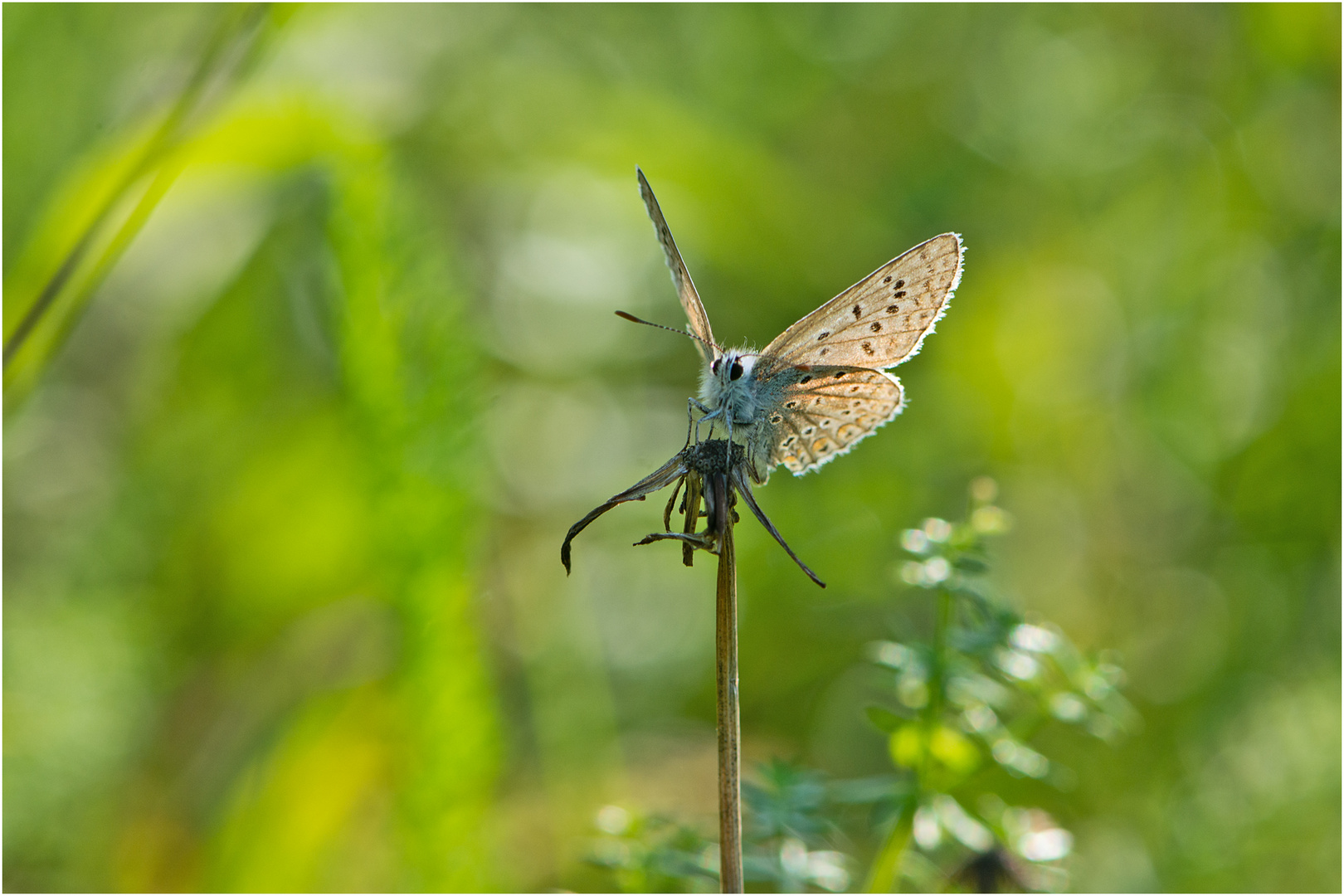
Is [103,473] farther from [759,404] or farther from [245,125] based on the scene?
[759,404]

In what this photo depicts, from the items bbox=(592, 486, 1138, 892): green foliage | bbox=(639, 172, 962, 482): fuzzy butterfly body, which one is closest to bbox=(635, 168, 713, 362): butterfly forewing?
bbox=(639, 172, 962, 482): fuzzy butterfly body

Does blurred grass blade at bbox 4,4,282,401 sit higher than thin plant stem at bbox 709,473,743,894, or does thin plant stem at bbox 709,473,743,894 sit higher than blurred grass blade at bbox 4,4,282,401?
blurred grass blade at bbox 4,4,282,401

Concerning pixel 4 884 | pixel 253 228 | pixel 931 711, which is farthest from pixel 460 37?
pixel 931 711

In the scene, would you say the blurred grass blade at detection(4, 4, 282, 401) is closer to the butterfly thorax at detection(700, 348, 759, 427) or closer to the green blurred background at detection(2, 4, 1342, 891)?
the green blurred background at detection(2, 4, 1342, 891)

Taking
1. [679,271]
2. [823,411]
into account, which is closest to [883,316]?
[823,411]

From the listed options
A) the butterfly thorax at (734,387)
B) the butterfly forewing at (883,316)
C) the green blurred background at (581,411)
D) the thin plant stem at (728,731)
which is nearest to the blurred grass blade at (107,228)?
the green blurred background at (581,411)
